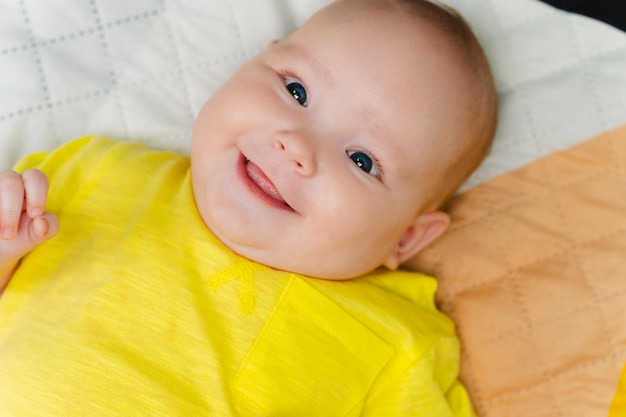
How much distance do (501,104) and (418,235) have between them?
29 centimetres

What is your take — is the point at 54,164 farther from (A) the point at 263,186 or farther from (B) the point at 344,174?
(B) the point at 344,174

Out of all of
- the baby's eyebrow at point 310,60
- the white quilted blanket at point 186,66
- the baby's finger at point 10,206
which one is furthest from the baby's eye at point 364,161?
the baby's finger at point 10,206

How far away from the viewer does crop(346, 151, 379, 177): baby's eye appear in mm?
1121

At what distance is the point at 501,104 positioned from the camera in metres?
1.39

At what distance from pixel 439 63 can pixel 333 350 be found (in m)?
0.45

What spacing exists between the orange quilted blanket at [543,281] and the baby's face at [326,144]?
0.70ft

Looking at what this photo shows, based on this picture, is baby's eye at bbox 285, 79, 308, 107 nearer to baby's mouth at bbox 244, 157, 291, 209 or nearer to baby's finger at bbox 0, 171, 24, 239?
baby's mouth at bbox 244, 157, 291, 209

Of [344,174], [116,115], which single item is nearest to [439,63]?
[344,174]

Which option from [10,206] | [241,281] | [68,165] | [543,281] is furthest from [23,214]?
[543,281]

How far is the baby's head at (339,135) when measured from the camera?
1.09 m

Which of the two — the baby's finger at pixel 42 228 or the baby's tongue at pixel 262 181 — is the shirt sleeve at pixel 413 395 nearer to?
the baby's tongue at pixel 262 181

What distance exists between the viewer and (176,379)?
1053 mm

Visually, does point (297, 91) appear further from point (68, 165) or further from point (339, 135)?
point (68, 165)

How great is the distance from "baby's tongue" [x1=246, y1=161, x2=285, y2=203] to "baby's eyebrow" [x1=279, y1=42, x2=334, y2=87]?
0.52ft
